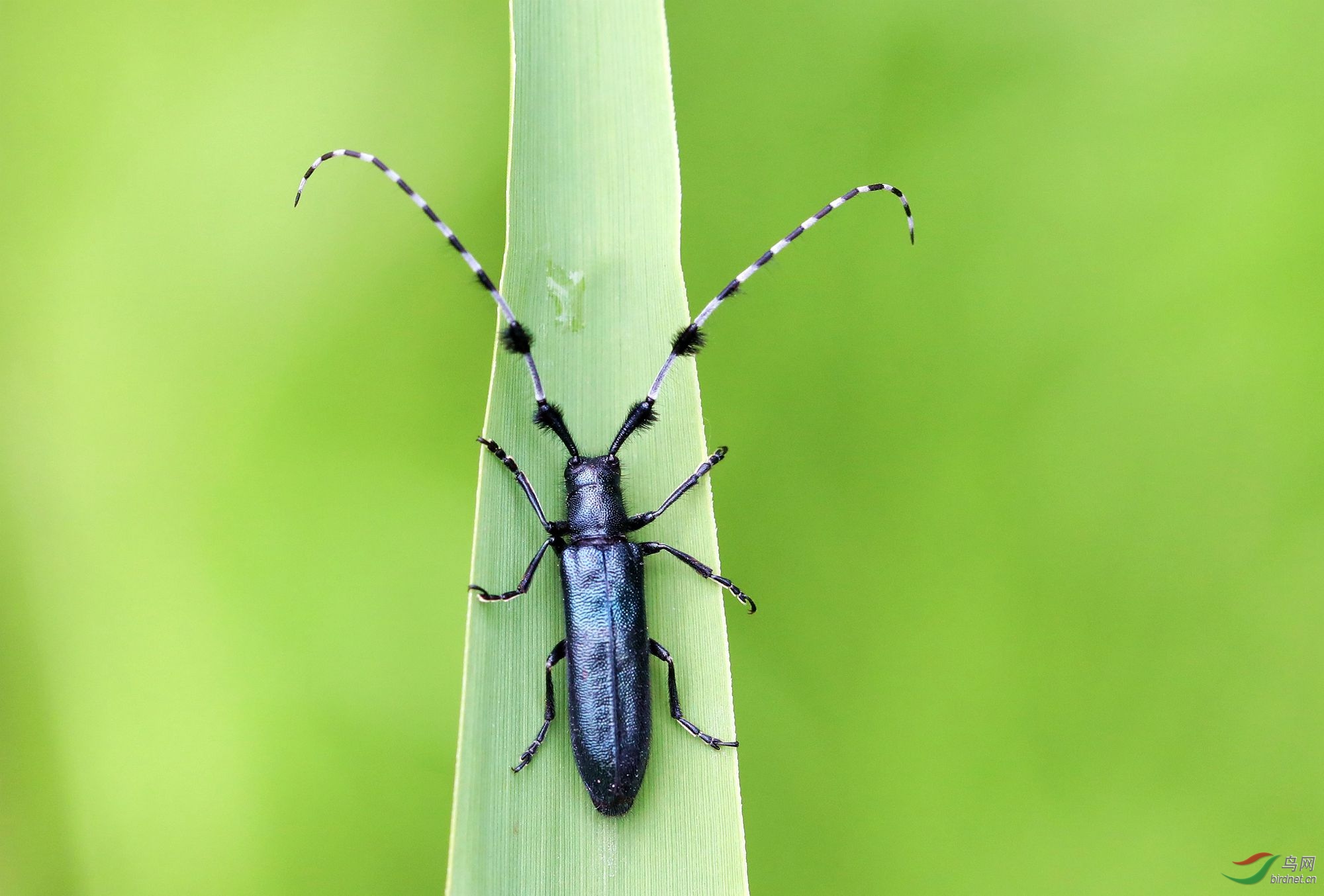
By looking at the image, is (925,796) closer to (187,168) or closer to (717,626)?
(717,626)

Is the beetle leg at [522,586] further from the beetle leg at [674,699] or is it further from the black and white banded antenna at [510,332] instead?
the beetle leg at [674,699]

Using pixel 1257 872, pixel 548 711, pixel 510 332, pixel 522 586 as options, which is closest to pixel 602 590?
pixel 522 586

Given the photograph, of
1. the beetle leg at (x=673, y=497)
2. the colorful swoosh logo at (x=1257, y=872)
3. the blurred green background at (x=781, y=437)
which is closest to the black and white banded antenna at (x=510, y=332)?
the beetle leg at (x=673, y=497)

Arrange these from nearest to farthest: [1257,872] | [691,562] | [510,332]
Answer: [510,332]
[691,562]
[1257,872]

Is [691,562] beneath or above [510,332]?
beneath

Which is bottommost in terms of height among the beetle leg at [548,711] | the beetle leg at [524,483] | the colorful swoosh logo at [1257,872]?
the colorful swoosh logo at [1257,872]

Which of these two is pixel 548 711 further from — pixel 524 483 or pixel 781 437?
pixel 781 437

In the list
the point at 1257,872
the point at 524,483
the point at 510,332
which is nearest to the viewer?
the point at 510,332
